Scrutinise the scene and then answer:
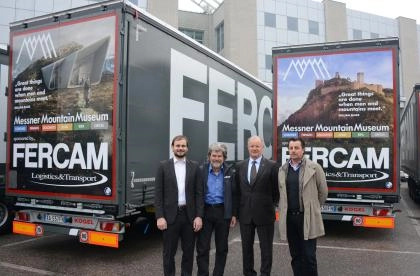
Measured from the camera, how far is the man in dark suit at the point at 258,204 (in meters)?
4.79

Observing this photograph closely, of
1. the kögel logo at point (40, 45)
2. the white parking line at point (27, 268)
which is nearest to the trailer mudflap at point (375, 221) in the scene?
the white parking line at point (27, 268)

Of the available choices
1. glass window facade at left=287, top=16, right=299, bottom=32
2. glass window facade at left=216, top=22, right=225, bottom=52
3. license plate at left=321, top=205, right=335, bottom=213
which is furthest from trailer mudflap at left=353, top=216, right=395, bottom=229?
glass window facade at left=287, top=16, right=299, bottom=32

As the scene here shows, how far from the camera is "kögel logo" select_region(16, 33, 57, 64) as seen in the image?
6.10 metres

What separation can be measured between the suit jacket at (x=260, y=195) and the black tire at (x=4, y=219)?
16.2 ft

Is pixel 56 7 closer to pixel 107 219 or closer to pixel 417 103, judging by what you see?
pixel 417 103

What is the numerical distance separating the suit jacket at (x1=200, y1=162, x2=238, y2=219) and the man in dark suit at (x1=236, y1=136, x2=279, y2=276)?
0.10 m

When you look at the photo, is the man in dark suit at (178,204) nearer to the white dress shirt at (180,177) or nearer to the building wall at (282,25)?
the white dress shirt at (180,177)

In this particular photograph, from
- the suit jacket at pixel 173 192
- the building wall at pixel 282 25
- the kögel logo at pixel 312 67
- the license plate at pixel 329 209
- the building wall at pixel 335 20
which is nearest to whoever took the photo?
the suit jacket at pixel 173 192

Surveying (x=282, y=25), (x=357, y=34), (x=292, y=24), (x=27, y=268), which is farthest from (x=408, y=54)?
(x=27, y=268)

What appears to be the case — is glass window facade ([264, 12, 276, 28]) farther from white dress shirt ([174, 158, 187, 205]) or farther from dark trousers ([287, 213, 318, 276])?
dark trousers ([287, 213, 318, 276])

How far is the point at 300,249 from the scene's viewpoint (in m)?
4.71

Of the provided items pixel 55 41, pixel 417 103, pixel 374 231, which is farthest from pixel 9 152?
pixel 417 103

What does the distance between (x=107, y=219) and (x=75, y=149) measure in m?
1.08

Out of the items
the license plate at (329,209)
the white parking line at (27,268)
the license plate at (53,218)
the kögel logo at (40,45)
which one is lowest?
the white parking line at (27,268)
